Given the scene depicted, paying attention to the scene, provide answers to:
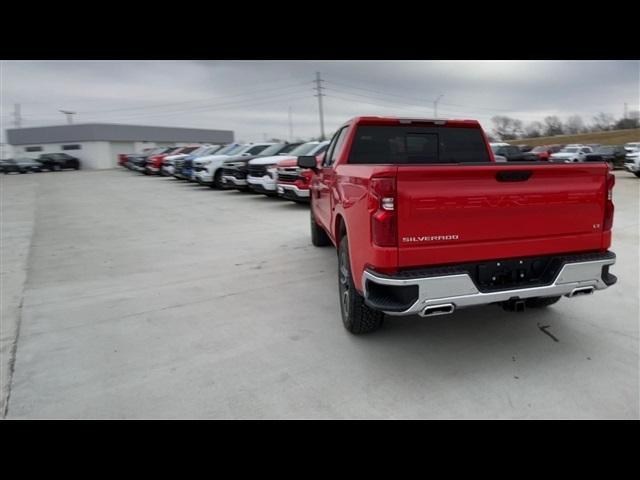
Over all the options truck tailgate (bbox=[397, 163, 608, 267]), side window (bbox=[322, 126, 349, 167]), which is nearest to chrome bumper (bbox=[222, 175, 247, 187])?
side window (bbox=[322, 126, 349, 167])

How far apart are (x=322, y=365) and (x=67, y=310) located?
3096 mm

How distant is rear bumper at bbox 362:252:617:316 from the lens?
2.69m

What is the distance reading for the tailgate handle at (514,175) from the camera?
9.24 ft

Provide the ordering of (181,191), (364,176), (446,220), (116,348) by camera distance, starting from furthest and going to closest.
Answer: (181,191), (116,348), (364,176), (446,220)

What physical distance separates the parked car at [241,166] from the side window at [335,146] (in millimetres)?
8277

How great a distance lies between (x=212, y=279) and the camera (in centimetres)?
544

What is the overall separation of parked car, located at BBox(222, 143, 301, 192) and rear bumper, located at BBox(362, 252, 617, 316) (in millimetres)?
11233

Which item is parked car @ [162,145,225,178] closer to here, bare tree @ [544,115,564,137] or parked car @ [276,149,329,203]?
parked car @ [276,149,329,203]

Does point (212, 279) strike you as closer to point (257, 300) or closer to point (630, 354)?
point (257, 300)

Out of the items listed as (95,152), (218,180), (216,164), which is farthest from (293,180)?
(95,152)

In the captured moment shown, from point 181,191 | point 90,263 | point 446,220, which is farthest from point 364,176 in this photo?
point 181,191

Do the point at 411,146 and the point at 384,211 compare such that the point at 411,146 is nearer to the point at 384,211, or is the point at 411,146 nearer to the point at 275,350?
the point at 384,211

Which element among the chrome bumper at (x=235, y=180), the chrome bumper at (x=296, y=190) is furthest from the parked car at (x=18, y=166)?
the chrome bumper at (x=296, y=190)

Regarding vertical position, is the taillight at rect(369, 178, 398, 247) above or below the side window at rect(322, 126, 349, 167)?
below
